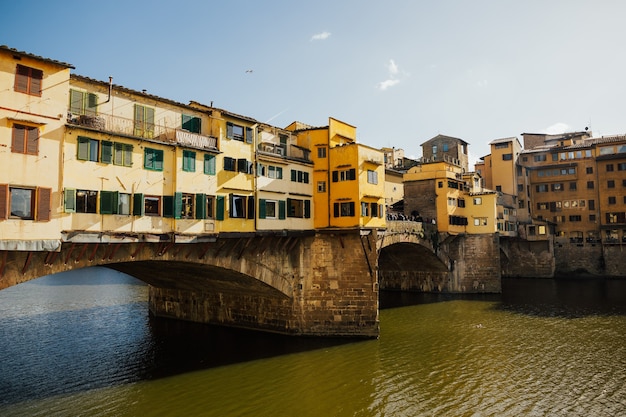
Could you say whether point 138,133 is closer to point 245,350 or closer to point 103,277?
point 245,350

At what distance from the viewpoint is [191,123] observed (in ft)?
92.7

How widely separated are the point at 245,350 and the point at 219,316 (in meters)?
8.25

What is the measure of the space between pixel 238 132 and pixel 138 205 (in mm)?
9677

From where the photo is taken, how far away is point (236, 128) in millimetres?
30547

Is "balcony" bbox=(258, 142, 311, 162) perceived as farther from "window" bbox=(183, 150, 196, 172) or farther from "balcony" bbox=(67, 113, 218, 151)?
"window" bbox=(183, 150, 196, 172)

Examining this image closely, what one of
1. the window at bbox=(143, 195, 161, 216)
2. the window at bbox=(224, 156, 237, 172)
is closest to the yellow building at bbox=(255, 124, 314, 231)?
the window at bbox=(224, 156, 237, 172)

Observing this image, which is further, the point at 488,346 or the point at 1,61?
the point at 488,346

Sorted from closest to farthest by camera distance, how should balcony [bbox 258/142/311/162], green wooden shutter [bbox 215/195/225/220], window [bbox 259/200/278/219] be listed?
green wooden shutter [bbox 215/195/225/220], window [bbox 259/200/278/219], balcony [bbox 258/142/311/162]

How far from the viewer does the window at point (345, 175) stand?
3448 cm

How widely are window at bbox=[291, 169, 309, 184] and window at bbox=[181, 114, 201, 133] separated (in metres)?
8.85

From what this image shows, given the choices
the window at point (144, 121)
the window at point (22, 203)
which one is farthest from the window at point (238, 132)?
the window at point (22, 203)

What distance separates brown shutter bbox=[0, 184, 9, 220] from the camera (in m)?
19.0

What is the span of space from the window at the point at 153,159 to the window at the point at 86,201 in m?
3.47

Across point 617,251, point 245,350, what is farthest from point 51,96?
point 617,251
